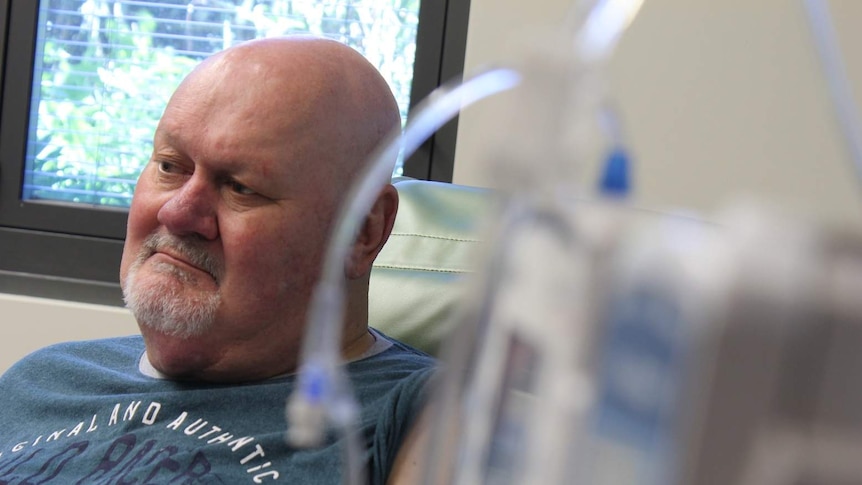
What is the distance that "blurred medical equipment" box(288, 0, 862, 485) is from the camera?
288 millimetres

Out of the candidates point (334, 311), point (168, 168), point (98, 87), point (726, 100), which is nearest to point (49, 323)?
point (98, 87)

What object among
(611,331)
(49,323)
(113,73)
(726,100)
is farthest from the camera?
(113,73)

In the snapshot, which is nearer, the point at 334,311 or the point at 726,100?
the point at 334,311

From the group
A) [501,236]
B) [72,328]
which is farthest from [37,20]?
[501,236]

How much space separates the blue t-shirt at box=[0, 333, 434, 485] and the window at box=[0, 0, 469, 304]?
1.00m

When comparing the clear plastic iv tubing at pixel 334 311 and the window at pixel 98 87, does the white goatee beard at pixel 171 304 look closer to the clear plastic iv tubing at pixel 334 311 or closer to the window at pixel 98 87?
the clear plastic iv tubing at pixel 334 311

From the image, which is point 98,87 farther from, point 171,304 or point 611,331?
point 611,331

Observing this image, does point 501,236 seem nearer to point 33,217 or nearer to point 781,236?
point 781,236

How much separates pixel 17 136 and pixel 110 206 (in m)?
0.28

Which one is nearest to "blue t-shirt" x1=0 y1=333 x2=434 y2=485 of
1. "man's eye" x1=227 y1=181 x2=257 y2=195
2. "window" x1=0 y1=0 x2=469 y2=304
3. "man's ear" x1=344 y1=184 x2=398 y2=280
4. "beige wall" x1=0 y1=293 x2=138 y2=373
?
"man's ear" x1=344 y1=184 x2=398 y2=280

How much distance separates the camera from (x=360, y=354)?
3.76ft

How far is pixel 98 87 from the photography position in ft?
7.56

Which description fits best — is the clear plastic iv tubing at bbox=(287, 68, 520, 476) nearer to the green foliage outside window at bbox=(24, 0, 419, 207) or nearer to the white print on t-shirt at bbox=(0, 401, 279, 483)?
the white print on t-shirt at bbox=(0, 401, 279, 483)

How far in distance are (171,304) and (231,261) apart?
0.29 feet
